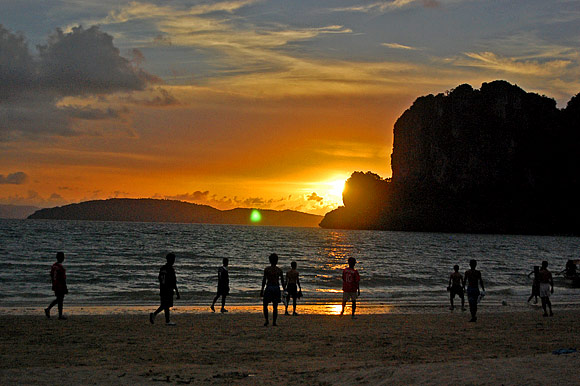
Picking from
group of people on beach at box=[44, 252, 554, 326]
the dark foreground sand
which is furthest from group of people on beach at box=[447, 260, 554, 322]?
the dark foreground sand

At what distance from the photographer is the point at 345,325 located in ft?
53.3

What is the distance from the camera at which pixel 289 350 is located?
1216 cm

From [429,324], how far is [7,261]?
38.9 meters

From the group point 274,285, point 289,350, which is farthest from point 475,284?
point 289,350

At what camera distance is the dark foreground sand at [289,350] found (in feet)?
30.1

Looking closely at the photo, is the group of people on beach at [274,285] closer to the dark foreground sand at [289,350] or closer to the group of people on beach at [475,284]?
the group of people on beach at [475,284]

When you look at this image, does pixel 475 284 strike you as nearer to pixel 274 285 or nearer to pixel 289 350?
pixel 274 285

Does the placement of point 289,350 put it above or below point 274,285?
below

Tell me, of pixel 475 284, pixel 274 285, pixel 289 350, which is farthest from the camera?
pixel 475 284

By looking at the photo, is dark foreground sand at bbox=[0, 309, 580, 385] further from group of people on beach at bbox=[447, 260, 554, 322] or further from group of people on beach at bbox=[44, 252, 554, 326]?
group of people on beach at bbox=[447, 260, 554, 322]

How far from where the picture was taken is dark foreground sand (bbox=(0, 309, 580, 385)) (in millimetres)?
9188

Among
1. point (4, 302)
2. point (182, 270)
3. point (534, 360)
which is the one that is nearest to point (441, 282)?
point (182, 270)

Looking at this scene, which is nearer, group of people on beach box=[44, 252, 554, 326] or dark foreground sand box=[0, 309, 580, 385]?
dark foreground sand box=[0, 309, 580, 385]

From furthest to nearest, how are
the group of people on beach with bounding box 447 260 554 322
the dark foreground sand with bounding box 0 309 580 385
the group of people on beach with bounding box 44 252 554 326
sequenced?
the group of people on beach with bounding box 447 260 554 322
the group of people on beach with bounding box 44 252 554 326
the dark foreground sand with bounding box 0 309 580 385
